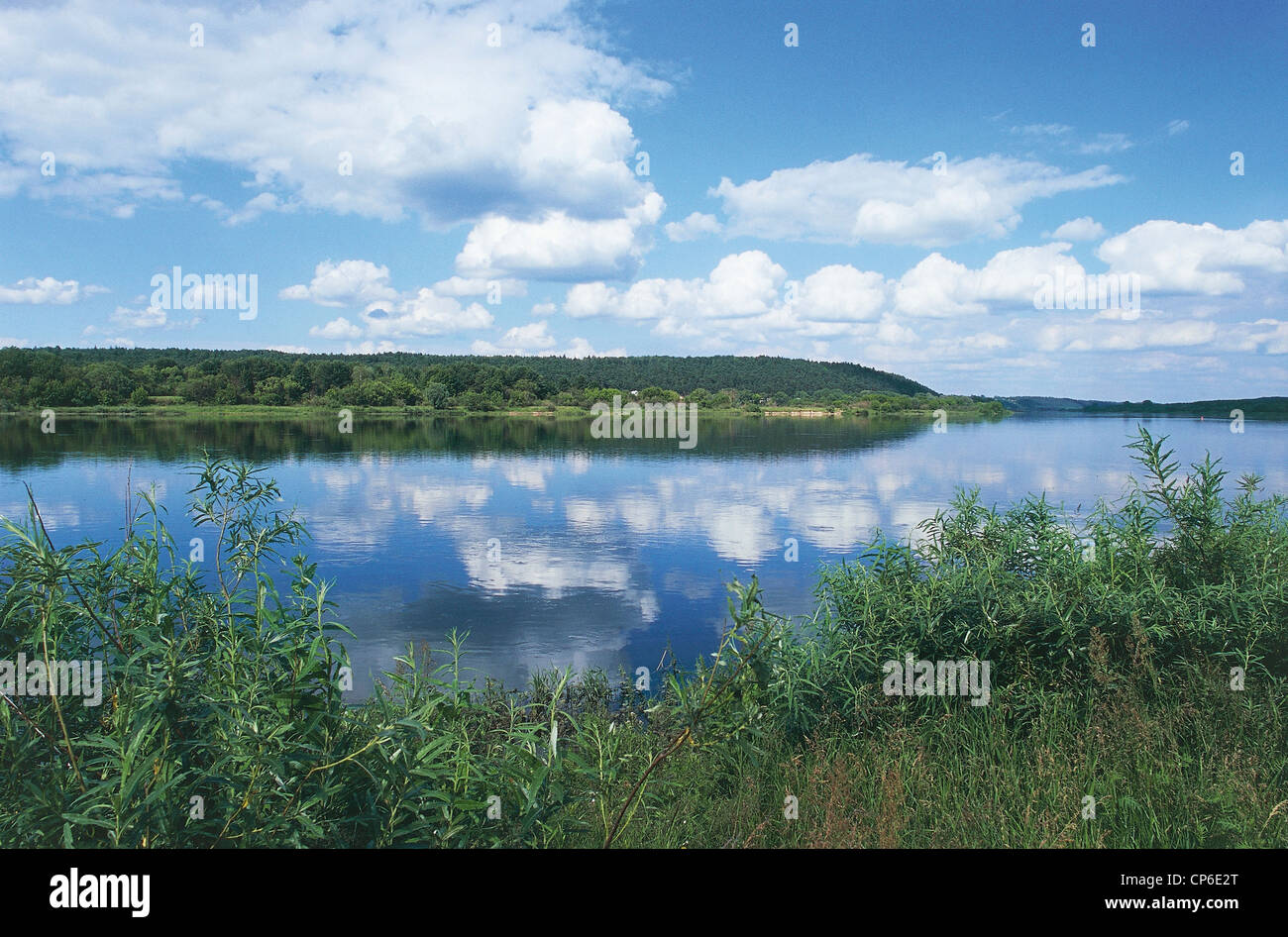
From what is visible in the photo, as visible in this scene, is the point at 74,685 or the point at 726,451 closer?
the point at 74,685

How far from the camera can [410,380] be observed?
10438cm

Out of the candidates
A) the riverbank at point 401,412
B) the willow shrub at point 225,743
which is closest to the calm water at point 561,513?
the willow shrub at point 225,743

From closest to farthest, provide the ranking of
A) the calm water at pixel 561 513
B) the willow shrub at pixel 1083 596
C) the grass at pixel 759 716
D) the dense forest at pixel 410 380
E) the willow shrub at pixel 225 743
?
the willow shrub at pixel 225 743, the grass at pixel 759 716, the willow shrub at pixel 1083 596, the calm water at pixel 561 513, the dense forest at pixel 410 380

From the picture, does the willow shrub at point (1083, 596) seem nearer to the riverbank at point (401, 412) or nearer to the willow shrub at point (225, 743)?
the willow shrub at point (225, 743)

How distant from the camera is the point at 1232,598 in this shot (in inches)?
230

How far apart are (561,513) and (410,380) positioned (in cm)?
8069

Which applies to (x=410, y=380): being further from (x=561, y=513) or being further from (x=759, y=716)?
(x=759, y=716)

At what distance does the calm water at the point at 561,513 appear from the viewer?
1623 cm

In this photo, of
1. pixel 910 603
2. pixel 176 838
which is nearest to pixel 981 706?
pixel 910 603

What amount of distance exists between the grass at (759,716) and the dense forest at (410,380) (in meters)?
68.0

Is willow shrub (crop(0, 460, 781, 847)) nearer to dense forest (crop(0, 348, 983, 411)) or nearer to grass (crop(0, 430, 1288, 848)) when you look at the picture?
grass (crop(0, 430, 1288, 848))

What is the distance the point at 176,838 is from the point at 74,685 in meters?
1.10

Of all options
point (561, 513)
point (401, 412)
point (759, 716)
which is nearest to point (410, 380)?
point (401, 412)
